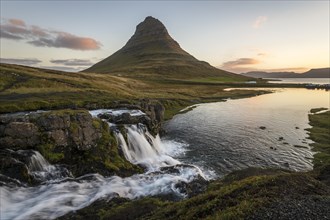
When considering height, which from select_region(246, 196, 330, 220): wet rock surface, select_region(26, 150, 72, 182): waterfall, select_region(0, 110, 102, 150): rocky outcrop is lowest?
select_region(26, 150, 72, 182): waterfall

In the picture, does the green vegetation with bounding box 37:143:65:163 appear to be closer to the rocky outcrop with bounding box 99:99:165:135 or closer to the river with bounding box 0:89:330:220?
the river with bounding box 0:89:330:220

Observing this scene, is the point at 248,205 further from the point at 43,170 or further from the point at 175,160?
the point at 175,160

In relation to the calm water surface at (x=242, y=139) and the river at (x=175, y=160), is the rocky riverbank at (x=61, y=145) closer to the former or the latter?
the river at (x=175, y=160)

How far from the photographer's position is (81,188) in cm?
2683

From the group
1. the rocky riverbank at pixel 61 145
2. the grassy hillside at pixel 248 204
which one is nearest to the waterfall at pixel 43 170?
the rocky riverbank at pixel 61 145

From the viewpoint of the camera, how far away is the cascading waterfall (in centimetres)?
2281

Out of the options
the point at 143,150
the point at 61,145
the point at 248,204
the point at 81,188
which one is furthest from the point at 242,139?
the point at 248,204

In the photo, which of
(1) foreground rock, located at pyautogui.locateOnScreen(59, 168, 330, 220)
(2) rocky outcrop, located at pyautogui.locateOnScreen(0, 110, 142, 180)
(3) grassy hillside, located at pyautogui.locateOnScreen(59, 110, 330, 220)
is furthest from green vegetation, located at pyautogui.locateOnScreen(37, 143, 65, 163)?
(1) foreground rock, located at pyautogui.locateOnScreen(59, 168, 330, 220)

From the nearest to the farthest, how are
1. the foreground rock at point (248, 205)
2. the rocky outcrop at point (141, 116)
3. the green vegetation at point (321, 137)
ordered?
the foreground rock at point (248, 205), the green vegetation at point (321, 137), the rocky outcrop at point (141, 116)

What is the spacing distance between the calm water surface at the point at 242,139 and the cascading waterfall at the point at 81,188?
22.6 ft

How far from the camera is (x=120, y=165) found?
3266 cm

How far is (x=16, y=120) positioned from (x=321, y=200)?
98.4ft

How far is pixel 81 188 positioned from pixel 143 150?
1391 cm

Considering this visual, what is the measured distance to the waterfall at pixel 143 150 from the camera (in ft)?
121
